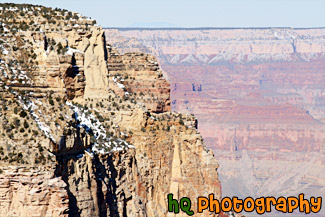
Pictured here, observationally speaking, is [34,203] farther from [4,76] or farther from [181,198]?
[181,198]

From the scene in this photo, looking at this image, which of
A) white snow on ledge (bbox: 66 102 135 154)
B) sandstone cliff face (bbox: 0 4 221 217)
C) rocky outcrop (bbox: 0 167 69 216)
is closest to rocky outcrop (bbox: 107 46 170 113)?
sandstone cliff face (bbox: 0 4 221 217)

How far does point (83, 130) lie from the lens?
3912cm

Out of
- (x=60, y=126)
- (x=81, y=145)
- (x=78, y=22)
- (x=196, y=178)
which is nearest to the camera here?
(x=60, y=126)

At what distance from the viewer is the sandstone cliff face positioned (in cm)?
3094

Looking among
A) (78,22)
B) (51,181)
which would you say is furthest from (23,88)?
(78,22)

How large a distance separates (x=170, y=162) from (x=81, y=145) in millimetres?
24029

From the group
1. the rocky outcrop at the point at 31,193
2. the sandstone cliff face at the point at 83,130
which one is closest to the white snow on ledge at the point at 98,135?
the sandstone cliff face at the point at 83,130

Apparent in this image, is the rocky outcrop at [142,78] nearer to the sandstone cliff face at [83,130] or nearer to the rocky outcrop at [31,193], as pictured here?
the sandstone cliff face at [83,130]

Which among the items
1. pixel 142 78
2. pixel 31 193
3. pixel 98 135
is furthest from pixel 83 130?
pixel 142 78

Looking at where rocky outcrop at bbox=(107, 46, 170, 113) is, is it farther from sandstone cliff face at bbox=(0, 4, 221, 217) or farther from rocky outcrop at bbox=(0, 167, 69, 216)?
rocky outcrop at bbox=(0, 167, 69, 216)

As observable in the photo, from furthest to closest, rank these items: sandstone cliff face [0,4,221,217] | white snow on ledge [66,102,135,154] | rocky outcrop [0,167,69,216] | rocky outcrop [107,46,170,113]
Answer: rocky outcrop [107,46,170,113] < white snow on ledge [66,102,135,154] < sandstone cliff face [0,4,221,217] < rocky outcrop [0,167,69,216]

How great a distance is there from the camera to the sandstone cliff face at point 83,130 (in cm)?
3094

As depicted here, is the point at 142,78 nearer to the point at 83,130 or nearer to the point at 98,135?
the point at 98,135

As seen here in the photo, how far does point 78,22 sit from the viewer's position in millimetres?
58156
